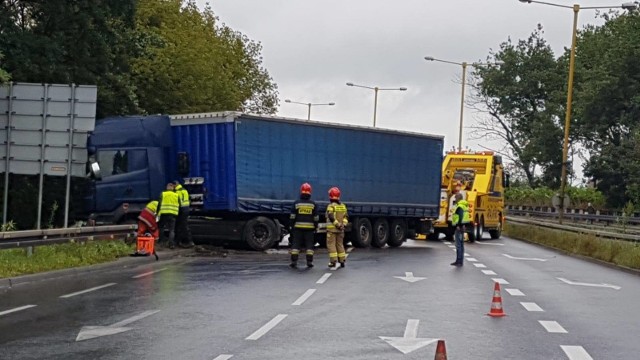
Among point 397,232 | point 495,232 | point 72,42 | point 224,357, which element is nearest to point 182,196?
point 397,232

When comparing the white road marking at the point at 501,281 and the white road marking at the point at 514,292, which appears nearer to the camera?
the white road marking at the point at 514,292

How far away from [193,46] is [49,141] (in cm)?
2119

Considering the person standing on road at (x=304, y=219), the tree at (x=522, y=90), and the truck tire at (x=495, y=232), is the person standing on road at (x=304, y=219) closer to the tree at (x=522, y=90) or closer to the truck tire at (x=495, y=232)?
the truck tire at (x=495, y=232)

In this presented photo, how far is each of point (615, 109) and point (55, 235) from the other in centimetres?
5566

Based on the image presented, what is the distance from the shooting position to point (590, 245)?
27500 millimetres

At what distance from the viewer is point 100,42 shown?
103ft

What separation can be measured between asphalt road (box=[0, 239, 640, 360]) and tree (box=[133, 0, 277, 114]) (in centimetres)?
1915

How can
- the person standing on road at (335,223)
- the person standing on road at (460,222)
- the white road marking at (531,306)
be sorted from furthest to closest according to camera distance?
the person standing on road at (460,222) → the person standing on road at (335,223) → the white road marking at (531,306)

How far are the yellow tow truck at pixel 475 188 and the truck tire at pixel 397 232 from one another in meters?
4.38

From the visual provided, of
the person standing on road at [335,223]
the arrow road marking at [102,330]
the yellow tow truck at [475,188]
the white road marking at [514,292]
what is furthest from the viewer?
the yellow tow truck at [475,188]

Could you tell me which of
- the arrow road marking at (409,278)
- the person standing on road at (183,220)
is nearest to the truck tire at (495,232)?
the person standing on road at (183,220)

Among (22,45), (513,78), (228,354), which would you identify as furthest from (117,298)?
(513,78)

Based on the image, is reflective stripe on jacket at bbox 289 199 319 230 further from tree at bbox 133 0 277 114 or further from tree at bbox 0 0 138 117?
tree at bbox 133 0 277 114

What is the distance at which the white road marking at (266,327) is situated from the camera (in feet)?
35.6
